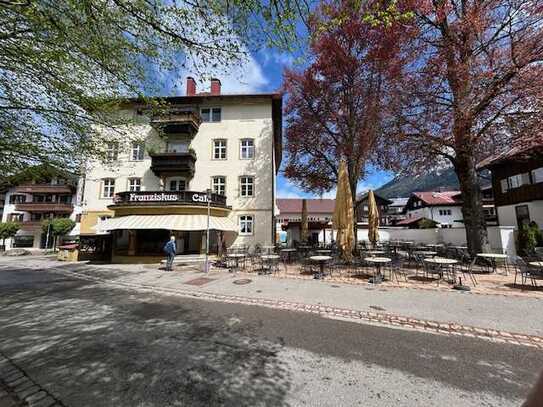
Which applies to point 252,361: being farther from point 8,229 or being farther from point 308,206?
point 8,229

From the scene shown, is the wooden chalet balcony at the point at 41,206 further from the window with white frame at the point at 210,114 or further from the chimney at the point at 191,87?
the window with white frame at the point at 210,114

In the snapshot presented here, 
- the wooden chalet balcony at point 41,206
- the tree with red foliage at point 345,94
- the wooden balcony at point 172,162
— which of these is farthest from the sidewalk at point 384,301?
the wooden chalet balcony at point 41,206

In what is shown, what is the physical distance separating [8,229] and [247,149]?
42.1 meters

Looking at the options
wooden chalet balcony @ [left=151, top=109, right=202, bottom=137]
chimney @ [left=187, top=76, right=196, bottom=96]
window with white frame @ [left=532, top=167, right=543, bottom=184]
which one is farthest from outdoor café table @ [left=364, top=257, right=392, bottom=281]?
chimney @ [left=187, top=76, right=196, bottom=96]

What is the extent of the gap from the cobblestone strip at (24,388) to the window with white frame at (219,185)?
57.5 ft

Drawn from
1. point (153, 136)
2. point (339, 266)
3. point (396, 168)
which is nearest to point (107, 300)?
point (339, 266)

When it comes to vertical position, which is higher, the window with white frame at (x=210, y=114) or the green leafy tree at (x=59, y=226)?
the window with white frame at (x=210, y=114)

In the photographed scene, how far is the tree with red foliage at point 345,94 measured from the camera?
13.5 metres

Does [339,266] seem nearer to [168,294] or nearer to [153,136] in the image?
[168,294]

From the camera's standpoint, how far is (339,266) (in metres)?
12.8

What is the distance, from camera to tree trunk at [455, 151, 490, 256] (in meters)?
12.1

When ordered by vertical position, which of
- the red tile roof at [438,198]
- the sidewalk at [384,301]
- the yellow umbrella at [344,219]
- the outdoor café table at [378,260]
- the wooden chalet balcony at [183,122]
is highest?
the wooden chalet balcony at [183,122]

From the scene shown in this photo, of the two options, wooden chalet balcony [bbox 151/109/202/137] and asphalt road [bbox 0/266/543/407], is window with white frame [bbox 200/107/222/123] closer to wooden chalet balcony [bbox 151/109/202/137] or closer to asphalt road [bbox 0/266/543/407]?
wooden chalet balcony [bbox 151/109/202/137]

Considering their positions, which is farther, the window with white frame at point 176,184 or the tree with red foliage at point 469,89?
the window with white frame at point 176,184
